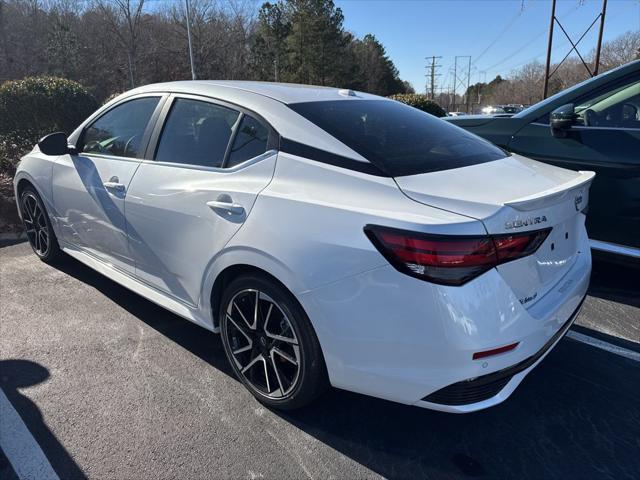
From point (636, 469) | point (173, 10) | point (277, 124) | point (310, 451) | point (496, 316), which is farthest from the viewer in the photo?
point (173, 10)

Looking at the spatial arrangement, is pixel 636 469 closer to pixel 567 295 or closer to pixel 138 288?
pixel 567 295

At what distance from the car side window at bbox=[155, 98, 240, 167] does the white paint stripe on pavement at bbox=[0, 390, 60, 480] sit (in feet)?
5.24

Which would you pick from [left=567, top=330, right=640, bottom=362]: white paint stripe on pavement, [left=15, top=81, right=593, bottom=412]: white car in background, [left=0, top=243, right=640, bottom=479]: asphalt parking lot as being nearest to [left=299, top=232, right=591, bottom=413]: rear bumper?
[left=15, top=81, right=593, bottom=412]: white car in background

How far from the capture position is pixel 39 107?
8195 mm

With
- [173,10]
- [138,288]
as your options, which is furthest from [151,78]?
[138,288]

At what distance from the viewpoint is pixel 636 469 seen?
210 cm

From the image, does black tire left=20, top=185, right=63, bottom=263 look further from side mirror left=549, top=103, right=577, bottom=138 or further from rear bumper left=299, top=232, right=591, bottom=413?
side mirror left=549, top=103, right=577, bottom=138

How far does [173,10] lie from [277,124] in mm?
46992

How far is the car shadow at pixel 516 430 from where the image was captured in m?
2.13

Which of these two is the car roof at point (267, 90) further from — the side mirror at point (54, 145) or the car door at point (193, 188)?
the side mirror at point (54, 145)

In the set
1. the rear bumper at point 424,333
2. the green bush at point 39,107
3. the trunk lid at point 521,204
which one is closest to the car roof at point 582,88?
the trunk lid at point 521,204

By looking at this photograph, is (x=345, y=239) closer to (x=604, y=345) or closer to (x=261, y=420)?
(x=261, y=420)

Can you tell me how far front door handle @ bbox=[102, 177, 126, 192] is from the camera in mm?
3125

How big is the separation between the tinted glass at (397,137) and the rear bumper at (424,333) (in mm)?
588
